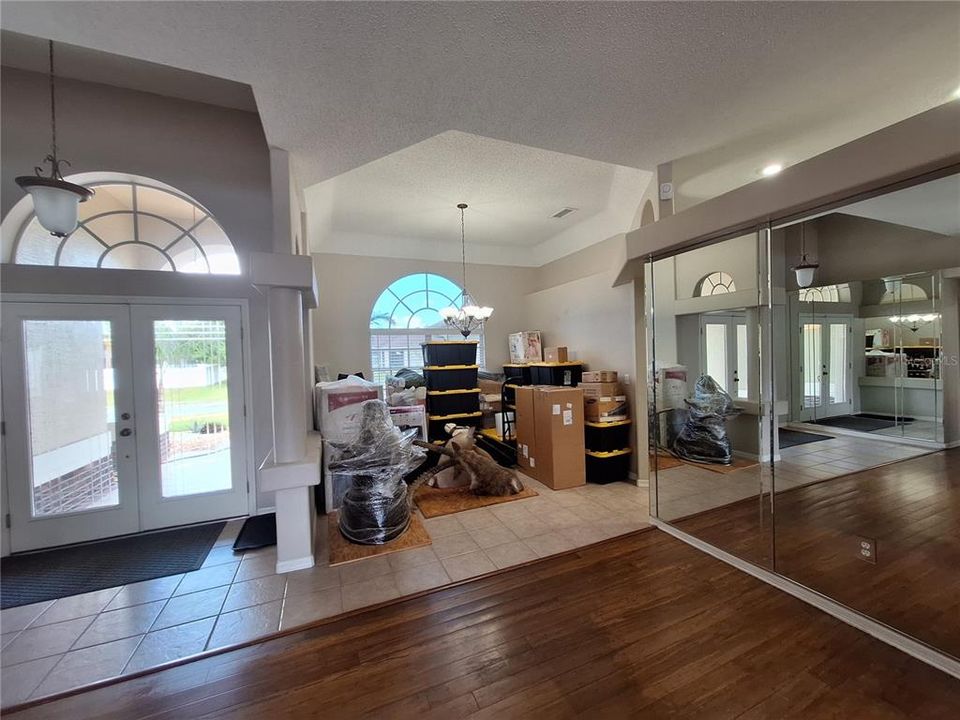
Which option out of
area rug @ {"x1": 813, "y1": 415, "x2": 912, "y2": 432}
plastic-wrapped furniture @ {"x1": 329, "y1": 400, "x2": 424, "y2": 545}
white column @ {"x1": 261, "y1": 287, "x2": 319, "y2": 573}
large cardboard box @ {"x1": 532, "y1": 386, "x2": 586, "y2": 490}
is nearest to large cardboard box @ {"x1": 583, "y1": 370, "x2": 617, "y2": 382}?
large cardboard box @ {"x1": 532, "y1": 386, "x2": 586, "y2": 490}

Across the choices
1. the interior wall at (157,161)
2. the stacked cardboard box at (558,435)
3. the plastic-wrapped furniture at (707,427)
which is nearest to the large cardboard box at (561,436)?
the stacked cardboard box at (558,435)

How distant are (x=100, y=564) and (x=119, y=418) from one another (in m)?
1.17

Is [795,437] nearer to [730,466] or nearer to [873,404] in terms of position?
[730,466]

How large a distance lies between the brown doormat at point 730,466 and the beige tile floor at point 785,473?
0.13 feet

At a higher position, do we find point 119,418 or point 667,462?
point 119,418

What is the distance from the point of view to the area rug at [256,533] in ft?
9.90

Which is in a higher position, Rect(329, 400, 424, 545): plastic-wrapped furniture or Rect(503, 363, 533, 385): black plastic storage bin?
Rect(503, 363, 533, 385): black plastic storage bin

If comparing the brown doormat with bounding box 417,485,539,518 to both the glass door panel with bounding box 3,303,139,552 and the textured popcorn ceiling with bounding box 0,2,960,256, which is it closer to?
the glass door panel with bounding box 3,303,139,552

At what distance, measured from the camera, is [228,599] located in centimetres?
235

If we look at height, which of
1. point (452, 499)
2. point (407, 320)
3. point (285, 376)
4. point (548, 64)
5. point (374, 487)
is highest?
point (548, 64)

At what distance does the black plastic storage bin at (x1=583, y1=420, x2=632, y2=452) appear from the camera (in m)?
4.25

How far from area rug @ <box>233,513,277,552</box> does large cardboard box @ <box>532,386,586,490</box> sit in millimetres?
2800

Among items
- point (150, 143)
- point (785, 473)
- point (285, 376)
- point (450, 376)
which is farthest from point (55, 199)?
point (785, 473)

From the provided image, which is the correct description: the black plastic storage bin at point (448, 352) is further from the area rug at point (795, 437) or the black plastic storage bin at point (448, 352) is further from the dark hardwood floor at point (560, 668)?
the area rug at point (795, 437)
